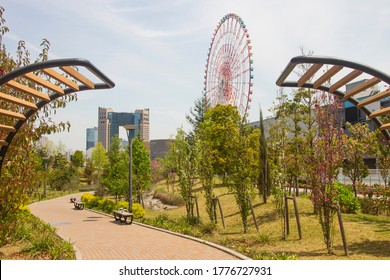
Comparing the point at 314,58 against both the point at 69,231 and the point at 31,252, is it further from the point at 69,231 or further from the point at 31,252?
the point at 69,231

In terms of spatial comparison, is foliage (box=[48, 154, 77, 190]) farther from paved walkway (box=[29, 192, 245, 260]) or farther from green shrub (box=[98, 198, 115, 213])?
paved walkway (box=[29, 192, 245, 260])

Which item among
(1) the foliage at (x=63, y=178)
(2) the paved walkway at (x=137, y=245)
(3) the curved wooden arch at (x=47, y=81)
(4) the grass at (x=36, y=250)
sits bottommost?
(2) the paved walkway at (x=137, y=245)

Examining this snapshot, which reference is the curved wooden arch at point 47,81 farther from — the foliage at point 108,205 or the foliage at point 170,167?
the foliage at point 170,167

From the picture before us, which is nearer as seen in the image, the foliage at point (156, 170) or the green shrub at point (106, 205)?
the green shrub at point (106, 205)

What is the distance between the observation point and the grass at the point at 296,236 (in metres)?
8.84

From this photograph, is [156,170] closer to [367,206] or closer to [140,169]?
[140,169]

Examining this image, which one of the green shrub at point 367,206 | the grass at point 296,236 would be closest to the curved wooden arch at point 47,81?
the grass at point 296,236

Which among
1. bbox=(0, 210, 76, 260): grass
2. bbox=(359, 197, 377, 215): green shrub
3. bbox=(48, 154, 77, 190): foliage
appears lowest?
bbox=(0, 210, 76, 260): grass

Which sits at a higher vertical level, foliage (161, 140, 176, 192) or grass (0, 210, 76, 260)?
foliage (161, 140, 176, 192)

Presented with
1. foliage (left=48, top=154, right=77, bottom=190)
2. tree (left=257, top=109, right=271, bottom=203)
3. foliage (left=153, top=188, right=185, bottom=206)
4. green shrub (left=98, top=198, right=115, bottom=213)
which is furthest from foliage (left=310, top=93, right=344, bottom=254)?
foliage (left=48, top=154, right=77, bottom=190)

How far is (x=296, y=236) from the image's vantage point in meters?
11.1

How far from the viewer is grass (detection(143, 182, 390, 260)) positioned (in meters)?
8.84

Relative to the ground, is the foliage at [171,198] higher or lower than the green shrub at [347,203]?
lower

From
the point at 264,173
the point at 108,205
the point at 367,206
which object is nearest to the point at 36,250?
the point at 264,173
